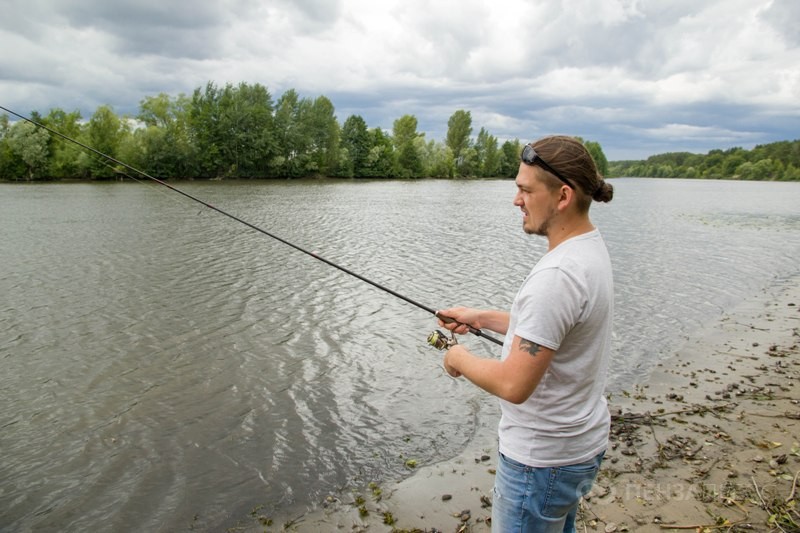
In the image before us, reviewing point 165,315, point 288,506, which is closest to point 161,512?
point 288,506

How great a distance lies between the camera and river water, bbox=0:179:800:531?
599 cm

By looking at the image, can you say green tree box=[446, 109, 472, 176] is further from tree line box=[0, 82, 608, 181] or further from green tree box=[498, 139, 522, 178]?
tree line box=[0, 82, 608, 181]

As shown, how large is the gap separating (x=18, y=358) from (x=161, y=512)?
20.4 ft

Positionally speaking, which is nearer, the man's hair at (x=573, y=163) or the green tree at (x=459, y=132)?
the man's hair at (x=573, y=163)

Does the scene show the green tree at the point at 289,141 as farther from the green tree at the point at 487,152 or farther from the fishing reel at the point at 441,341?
the fishing reel at the point at 441,341

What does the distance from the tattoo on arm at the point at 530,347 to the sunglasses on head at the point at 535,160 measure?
71cm

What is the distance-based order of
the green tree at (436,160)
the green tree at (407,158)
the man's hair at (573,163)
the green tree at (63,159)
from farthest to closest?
the green tree at (436,160)
the green tree at (407,158)
the green tree at (63,159)
the man's hair at (573,163)

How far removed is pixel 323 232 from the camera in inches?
1034

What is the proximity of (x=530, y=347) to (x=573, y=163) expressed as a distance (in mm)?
806

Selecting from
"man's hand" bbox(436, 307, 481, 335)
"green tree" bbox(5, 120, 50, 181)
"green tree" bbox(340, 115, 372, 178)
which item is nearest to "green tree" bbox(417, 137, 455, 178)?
"green tree" bbox(340, 115, 372, 178)

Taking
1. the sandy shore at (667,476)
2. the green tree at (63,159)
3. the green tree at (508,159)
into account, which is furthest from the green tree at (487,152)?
the sandy shore at (667,476)

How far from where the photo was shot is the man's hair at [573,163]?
2.22m

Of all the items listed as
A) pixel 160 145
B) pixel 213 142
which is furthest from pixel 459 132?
pixel 160 145

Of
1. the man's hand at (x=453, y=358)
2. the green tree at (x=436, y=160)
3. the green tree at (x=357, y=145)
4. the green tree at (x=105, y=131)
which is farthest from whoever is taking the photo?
the green tree at (x=436, y=160)
